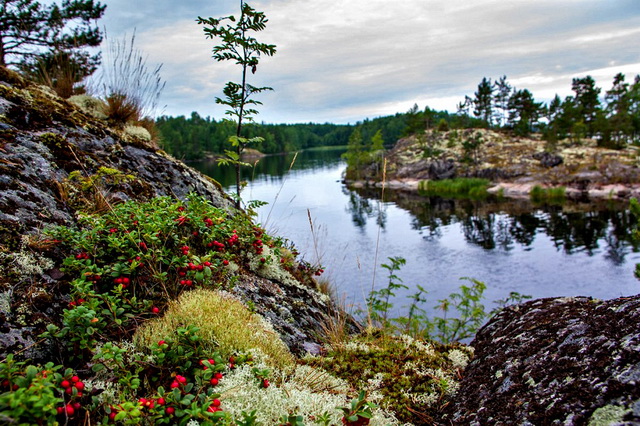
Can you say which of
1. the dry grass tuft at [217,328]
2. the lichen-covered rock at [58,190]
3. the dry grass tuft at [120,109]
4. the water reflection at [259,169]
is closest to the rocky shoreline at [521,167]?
the water reflection at [259,169]

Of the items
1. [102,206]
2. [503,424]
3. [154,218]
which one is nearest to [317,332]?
[154,218]

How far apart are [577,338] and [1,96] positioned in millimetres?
6338

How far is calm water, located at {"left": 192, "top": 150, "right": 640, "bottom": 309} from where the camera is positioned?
17203mm

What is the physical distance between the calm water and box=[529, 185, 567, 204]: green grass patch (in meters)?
2.74

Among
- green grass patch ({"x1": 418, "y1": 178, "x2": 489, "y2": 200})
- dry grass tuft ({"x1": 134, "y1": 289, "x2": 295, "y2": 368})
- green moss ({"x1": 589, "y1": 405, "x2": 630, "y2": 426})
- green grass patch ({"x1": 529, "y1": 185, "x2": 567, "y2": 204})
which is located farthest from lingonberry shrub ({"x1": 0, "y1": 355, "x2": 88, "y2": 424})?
green grass patch ({"x1": 418, "y1": 178, "x2": 489, "y2": 200})

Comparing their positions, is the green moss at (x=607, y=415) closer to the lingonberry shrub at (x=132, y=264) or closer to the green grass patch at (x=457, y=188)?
the lingonberry shrub at (x=132, y=264)

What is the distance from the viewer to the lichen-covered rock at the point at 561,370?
5.58ft

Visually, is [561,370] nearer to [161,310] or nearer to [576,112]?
[161,310]

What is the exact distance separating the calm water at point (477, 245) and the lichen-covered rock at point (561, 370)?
20.9ft

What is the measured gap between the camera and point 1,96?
450 centimetres

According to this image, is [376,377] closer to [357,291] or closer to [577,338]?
[577,338]

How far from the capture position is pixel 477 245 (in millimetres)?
24922

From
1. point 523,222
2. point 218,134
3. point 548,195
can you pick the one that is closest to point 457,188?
point 548,195

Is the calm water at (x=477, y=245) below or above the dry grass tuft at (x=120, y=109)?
below
